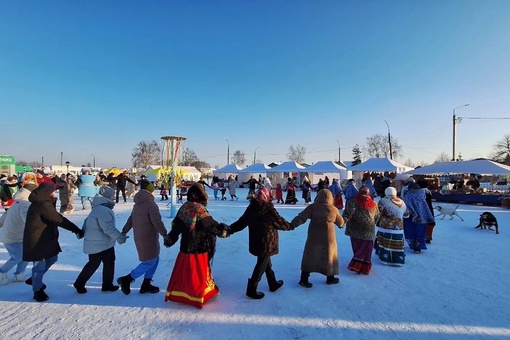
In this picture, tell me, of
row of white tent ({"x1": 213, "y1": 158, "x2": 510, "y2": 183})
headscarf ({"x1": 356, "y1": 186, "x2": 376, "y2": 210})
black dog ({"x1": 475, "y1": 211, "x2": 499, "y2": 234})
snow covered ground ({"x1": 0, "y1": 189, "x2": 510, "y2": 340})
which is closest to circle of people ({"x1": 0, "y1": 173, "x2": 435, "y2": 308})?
snow covered ground ({"x1": 0, "y1": 189, "x2": 510, "y2": 340})

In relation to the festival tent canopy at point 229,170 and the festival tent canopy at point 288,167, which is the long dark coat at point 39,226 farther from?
the festival tent canopy at point 229,170

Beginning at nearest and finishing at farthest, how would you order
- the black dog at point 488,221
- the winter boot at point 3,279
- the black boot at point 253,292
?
the black boot at point 253,292, the winter boot at point 3,279, the black dog at point 488,221

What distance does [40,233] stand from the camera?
11.1ft

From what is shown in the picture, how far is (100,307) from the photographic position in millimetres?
3312

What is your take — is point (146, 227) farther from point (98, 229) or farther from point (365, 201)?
point (365, 201)

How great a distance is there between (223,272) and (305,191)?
1260 cm

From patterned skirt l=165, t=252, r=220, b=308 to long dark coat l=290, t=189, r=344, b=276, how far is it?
4.57 feet

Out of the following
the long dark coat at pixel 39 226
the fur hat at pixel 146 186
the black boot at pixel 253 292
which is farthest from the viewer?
the fur hat at pixel 146 186

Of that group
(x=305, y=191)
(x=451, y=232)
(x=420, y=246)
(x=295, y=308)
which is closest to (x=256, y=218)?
(x=295, y=308)

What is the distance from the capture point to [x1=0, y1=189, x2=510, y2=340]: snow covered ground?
2.87m

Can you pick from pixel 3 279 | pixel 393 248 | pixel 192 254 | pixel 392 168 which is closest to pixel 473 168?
pixel 392 168

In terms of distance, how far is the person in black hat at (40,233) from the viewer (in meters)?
3.34

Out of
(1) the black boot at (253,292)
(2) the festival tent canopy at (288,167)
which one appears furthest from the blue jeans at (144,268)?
(2) the festival tent canopy at (288,167)

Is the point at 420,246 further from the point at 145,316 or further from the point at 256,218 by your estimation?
the point at 145,316
